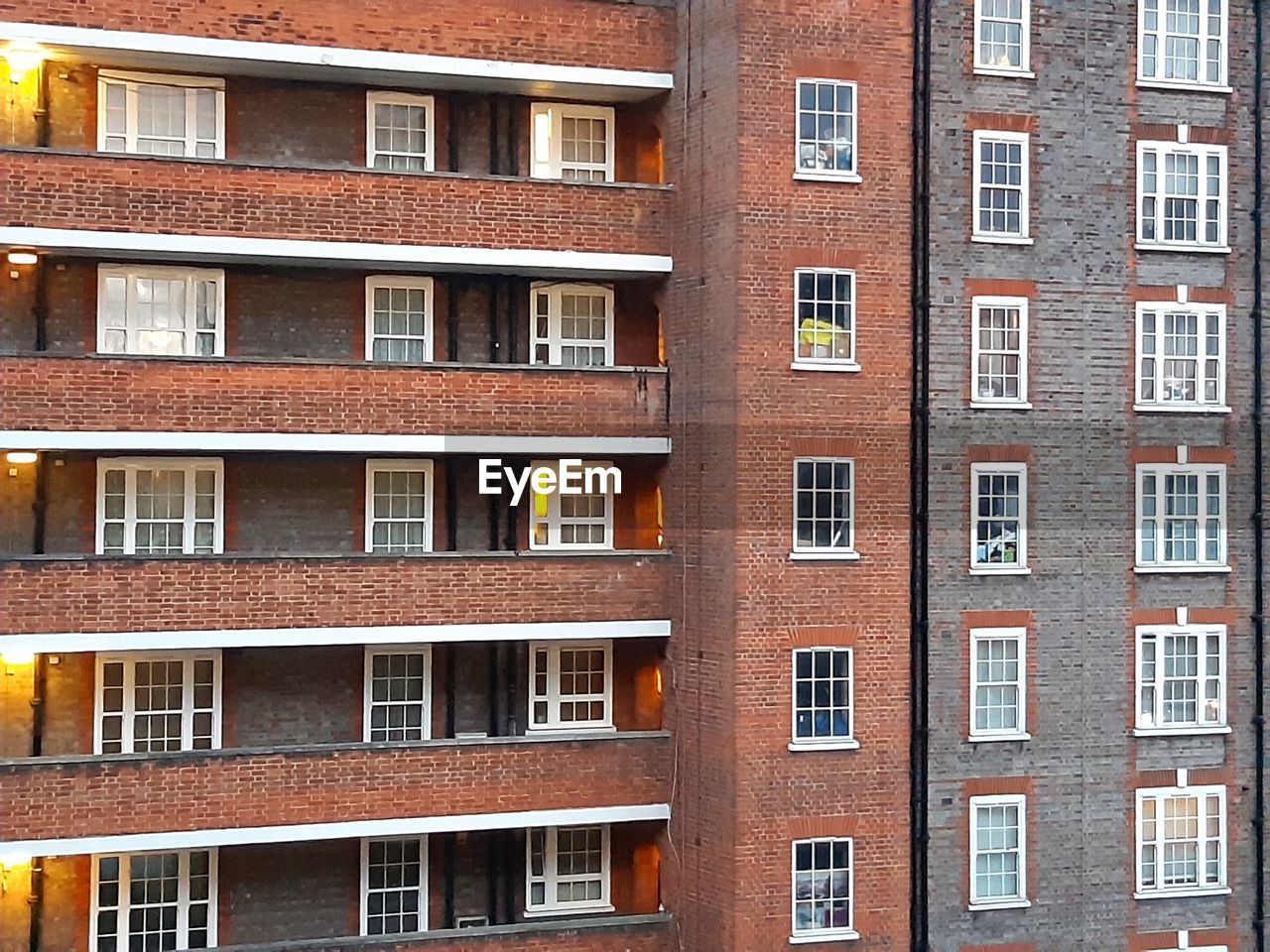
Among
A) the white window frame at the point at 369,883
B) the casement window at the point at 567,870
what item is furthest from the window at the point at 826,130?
the white window frame at the point at 369,883

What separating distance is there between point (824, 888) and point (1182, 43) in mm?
11759

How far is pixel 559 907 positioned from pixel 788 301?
8178mm

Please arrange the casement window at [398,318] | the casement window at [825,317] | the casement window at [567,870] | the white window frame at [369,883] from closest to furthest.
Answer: the casement window at [825,317] < the white window frame at [369,883] < the casement window at [398,318] < the casement window at [567,870]

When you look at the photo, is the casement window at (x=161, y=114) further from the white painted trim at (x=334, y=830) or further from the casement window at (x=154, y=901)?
the casement window at (x=154, y=901)

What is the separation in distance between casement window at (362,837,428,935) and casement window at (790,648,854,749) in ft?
16.3

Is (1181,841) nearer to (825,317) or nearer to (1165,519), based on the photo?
(1165,519)

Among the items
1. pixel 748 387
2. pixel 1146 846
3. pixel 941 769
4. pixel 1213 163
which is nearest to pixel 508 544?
pixel 748 387

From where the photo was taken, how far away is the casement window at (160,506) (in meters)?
18.9

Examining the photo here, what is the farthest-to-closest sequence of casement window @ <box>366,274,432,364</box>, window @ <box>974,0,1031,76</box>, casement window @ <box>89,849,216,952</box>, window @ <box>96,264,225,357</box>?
casement window @ <box>366,274,432,364</box>, window @ <box>974,0,1031,76</box>, window @ <box>96,264,225,357</box>, casement window @ <box>89,849,216,952</box>

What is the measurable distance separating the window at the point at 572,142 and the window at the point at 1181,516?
8.06 meters

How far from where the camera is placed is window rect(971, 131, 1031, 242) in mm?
19703

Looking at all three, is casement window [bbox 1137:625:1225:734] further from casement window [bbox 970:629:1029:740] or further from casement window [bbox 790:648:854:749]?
casement window [bbox 790:648:854:749]

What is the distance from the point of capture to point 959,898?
63.6 feet

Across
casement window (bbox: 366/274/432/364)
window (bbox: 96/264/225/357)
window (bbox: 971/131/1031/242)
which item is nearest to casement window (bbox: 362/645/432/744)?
casement window (bbox: 366/274/432/364)
